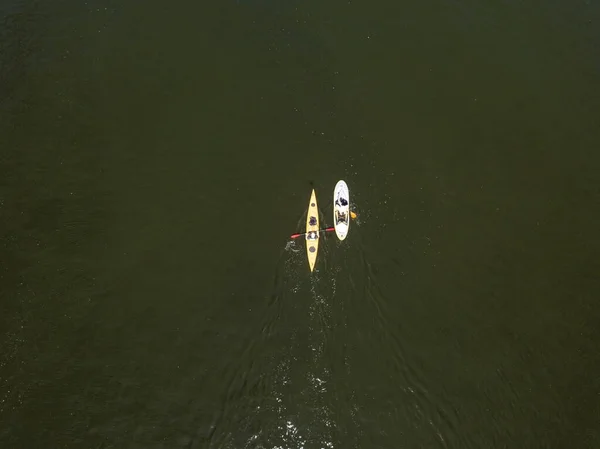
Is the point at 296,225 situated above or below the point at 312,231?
above

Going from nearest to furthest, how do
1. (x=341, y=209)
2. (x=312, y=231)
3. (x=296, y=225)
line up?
(x=312, y=231), (x=296, y=225), (x=341, y=209)

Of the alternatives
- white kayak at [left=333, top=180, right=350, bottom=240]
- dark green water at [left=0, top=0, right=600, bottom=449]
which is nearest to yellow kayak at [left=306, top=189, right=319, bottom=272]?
dark green water at [left=0, top=0, right=600, bottom=449]

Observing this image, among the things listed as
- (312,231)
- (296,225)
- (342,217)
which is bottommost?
(312,231)

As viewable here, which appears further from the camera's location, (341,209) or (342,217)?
(341,209)

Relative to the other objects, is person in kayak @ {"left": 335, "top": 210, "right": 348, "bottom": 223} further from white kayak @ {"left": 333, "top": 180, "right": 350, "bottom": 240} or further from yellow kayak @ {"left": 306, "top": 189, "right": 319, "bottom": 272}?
yellow kayak @ {"left": 306, "top": 189, "right": 319, "bottom": 272}

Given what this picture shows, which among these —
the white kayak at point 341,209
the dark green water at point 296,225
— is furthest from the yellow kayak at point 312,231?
the white kayak at point 341,209

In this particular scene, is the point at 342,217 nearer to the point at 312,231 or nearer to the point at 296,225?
the point at 312,231

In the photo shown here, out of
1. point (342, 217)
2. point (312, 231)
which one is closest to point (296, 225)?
point (312, 231)

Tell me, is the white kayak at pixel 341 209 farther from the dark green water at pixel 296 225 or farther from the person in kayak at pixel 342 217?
the dark green water at pixel 296 225
